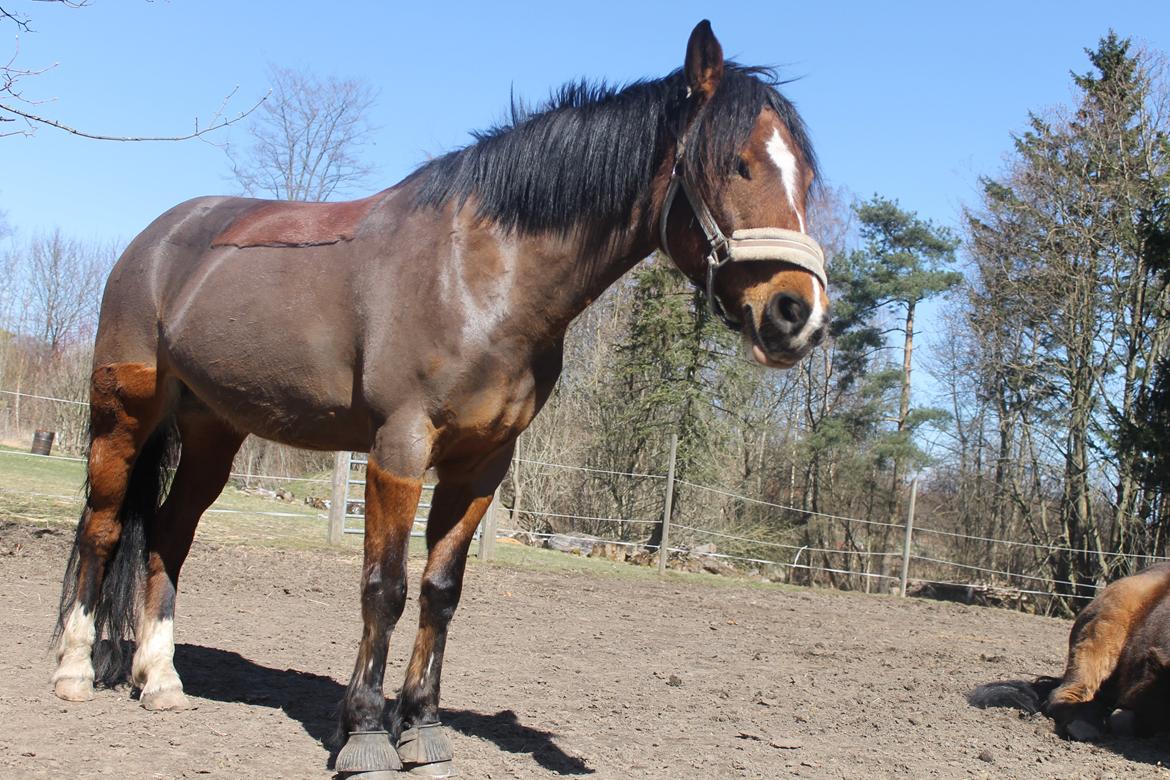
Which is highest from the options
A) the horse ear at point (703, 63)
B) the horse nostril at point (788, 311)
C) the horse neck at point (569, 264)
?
the horse ear at point (703, 63)

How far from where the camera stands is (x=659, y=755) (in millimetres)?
3518

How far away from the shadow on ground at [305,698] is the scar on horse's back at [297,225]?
1.77m

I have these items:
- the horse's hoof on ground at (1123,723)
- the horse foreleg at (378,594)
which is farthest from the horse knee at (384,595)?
the horse's hoof on ground at (1123,723)

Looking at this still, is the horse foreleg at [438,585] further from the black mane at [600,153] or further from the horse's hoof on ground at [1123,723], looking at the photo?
the horse's hoof on ground at [1123,723]

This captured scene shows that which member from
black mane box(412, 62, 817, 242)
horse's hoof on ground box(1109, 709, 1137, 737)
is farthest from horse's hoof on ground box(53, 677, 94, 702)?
horse's hoof on ground box(1109, 709, 1137, 737)

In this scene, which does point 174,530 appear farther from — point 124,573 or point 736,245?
point 736,245

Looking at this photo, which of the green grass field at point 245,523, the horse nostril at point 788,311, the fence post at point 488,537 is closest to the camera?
the horse nostril at point 788,311

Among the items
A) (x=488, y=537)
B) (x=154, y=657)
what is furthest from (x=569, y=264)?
(x=488, y=537)

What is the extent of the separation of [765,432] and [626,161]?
73.4 feet

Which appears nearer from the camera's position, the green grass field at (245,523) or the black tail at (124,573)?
the black tail at (124,573)

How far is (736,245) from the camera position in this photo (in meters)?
2.78

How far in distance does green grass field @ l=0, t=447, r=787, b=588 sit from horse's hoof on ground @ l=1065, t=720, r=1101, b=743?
7.37m

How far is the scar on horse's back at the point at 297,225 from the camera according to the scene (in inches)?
135

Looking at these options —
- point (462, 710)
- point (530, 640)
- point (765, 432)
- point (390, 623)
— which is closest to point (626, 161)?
point (390, 623)
